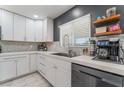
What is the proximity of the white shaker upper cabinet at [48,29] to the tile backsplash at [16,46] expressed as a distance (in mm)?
839

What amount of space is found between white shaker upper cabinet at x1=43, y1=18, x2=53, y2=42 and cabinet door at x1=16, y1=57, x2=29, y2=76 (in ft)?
3.78

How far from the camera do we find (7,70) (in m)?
2.43

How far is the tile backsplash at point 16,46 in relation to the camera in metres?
2.89

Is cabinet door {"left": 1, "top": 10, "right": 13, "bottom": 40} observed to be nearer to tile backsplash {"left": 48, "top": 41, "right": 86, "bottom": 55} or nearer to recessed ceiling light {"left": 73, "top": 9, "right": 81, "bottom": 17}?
tile backsplash {"left": 48, "top": 41, "right": 86, "bottom": 55}

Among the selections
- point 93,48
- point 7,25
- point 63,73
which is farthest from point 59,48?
Answer: point 7,25

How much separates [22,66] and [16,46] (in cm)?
94

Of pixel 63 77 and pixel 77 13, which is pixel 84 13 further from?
pixel 63 77

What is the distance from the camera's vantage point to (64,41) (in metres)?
2.83

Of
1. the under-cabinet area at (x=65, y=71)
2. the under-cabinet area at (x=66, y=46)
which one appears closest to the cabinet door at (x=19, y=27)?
the under-cabinet area at (x=66, y=46)

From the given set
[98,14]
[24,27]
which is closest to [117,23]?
[98,14]

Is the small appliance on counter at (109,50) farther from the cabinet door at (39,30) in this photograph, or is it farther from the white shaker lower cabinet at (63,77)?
→ the cabinet door at (39,30)

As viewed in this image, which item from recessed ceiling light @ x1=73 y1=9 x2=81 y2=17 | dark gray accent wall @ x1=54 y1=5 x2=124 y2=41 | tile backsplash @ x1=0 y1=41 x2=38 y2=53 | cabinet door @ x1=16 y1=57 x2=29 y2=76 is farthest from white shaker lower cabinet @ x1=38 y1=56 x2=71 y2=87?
tile backsplash @ x1=0 y1=41 x2=38 y2=53
